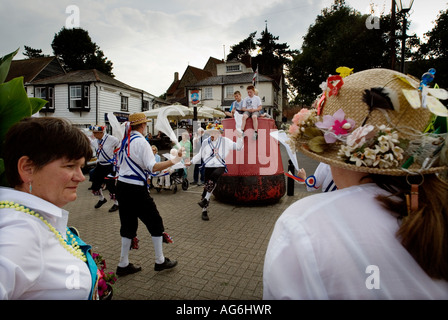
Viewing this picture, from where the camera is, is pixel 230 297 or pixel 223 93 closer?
pixel 230 297

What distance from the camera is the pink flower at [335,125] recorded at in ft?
3.64

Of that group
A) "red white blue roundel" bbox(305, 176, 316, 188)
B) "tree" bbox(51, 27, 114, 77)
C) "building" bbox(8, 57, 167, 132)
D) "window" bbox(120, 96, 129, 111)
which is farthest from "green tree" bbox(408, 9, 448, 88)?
"tree" bbox(51, 27, 114, 77)

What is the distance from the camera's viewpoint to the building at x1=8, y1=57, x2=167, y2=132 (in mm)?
22609

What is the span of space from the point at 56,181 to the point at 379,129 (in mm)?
1458

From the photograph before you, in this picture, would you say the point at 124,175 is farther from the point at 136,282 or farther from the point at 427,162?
the point at 427,162

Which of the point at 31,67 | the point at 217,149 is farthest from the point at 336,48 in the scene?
the point at 31,67

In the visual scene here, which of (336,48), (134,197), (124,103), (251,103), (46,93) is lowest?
(134,197)

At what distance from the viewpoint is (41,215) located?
1.21 metres

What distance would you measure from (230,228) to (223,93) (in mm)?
32159

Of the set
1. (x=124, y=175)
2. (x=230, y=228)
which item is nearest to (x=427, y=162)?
(x=124, y=175)

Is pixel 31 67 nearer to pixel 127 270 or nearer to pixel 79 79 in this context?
pixel 79 79

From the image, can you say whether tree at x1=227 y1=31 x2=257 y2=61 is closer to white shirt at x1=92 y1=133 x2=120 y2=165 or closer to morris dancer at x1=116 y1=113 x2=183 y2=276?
white shirt at x1=92 y1=133 x2=120 y2=165

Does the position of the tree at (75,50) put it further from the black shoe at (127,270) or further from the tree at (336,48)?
the black shoe at (127,270)

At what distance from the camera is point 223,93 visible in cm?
3588
